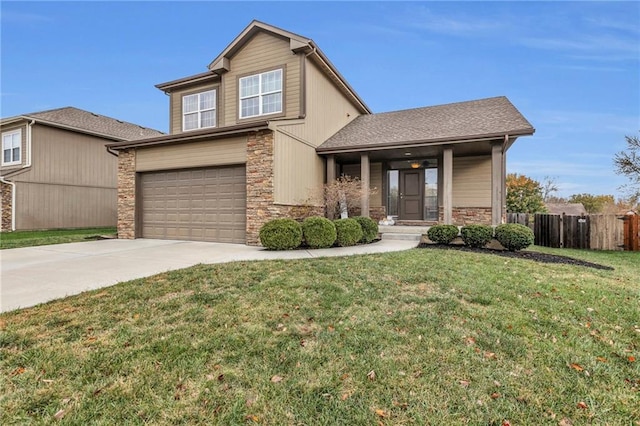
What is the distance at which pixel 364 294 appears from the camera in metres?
4.14

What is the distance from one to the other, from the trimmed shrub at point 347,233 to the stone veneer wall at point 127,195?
24.9 feet

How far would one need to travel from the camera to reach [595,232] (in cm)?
1016

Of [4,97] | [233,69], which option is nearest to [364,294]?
[233,69]

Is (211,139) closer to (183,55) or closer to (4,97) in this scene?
(183,55)

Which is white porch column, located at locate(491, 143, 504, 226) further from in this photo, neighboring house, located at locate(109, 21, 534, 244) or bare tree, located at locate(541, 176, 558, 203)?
bare tree, located at locate(541, 176, 558, 203)

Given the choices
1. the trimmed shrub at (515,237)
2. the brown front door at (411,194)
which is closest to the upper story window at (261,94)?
the brown front door at (411,194)

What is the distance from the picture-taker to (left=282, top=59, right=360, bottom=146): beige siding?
10703 millimetres

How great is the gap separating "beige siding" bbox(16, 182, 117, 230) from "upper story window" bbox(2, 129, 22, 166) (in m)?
1.92

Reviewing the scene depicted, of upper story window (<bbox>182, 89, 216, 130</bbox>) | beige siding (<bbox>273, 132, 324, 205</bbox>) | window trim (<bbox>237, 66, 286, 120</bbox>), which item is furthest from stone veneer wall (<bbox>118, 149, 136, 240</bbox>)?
beige siding (<bbox>273, 132, 324, 205</bbox>)

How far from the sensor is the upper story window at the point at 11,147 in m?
15.7

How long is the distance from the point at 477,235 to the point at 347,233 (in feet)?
11.3

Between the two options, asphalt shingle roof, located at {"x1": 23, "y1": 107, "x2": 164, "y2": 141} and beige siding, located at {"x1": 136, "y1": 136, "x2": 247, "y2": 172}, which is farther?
asphalt shingle roof, located at {"x1": 23, "y1": 107, "x2": 164, "y2": 141}

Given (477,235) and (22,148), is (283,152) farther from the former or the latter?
(22,148)

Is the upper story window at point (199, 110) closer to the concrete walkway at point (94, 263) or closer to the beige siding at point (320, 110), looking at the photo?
the beige siding at point (320, 110)
